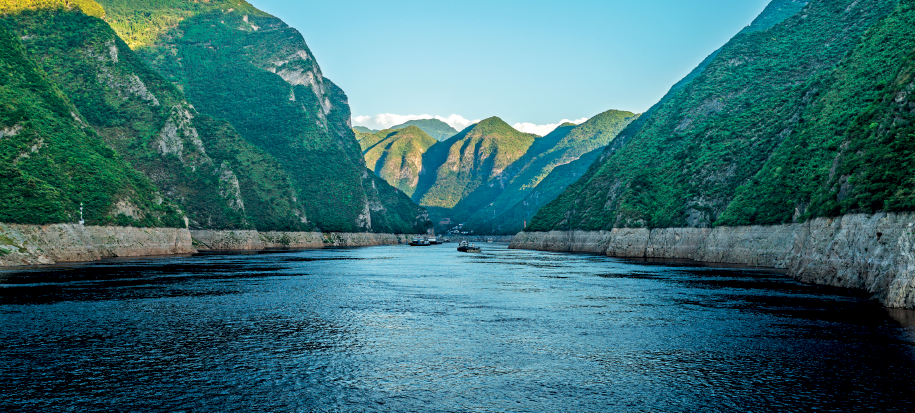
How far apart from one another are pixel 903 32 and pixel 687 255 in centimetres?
4880

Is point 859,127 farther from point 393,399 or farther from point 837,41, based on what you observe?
point 837,41

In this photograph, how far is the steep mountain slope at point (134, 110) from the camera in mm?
142875

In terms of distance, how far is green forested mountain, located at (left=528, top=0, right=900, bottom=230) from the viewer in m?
52.4

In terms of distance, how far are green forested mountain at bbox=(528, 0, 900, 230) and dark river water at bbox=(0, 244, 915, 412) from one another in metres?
14.5

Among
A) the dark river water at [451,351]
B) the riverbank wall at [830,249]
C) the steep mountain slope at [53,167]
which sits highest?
the steep mountain slope at [53,167]

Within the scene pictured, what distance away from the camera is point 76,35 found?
148 meters

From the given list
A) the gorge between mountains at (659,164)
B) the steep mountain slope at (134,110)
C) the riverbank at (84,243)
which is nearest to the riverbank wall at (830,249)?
the gorge between mountains at (659,164)

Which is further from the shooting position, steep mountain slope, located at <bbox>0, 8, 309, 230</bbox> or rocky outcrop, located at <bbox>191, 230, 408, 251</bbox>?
rocky outcrop, located at <bbox>191, 230, 408, 251</bbox>

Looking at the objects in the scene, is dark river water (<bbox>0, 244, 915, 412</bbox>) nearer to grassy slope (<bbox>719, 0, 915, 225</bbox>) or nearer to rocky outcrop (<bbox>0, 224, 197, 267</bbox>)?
grassy slope (<bbox>719, 0, 915, 225</bbox>)

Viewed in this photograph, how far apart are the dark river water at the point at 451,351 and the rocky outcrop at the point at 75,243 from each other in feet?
112

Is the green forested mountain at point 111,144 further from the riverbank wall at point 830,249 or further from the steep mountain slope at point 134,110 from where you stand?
the riverbank wall at point 830,249

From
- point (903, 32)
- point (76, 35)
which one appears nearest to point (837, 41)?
point (903, 32)

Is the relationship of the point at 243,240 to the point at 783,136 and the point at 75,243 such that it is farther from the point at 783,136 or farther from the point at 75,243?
the point at 783,136

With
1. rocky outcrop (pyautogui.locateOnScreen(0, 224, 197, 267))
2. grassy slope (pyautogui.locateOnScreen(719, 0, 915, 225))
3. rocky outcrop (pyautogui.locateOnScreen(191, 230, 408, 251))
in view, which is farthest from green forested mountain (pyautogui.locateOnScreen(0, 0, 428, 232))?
grassy slope (pyautogui.locateOnScreen(719, 0, 915, 225))
